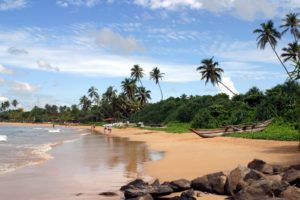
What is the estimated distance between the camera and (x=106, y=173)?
17172 millimetres

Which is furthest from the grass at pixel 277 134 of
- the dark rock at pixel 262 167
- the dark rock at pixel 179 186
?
the dark rock at pixel 179 186

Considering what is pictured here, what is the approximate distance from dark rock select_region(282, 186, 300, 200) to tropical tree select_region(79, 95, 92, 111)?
144m

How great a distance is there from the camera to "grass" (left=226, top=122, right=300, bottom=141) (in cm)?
2713

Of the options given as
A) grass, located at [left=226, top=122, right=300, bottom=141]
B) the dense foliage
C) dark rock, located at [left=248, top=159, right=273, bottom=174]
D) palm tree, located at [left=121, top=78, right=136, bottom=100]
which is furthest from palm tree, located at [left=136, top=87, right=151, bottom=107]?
dark rock, located at [left=248, top=159, right=273, bottom=174]

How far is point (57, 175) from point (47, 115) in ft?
533

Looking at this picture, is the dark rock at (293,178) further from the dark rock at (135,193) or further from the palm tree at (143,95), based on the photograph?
the palm tree at (143,95)

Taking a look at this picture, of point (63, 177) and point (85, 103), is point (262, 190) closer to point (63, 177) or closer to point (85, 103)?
point (63, 177)

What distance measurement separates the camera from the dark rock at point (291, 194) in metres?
9.37

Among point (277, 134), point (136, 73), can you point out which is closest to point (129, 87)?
point (136, 73)

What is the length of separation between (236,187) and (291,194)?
1.83 meters

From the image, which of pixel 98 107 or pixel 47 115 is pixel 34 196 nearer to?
pixel 98 107

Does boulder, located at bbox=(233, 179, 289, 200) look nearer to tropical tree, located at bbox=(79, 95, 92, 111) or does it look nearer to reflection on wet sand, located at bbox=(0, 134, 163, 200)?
reflection on wet sand, located at bbox=(0, 134, 163, 200)

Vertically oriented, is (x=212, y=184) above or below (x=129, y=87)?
below

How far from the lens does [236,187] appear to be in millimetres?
11016
